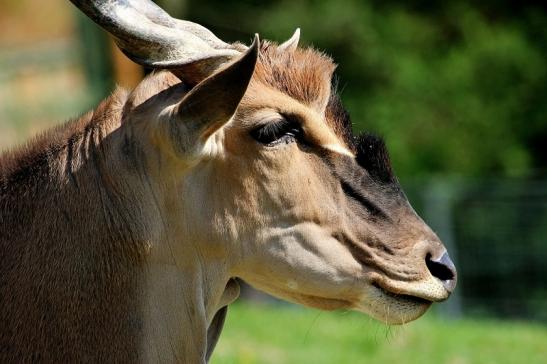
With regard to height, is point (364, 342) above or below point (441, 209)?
above

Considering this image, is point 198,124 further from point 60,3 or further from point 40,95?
point 60,3

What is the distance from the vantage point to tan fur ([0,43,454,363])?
513 cm

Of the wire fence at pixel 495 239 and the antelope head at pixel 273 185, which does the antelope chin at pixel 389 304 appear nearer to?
the antelope head at pixel 273 185

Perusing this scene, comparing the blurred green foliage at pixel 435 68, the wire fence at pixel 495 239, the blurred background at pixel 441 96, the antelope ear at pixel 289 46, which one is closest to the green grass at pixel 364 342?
the antelope ear at pixel 289 46

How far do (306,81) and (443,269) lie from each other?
3.50ft

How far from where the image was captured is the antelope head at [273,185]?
5.10 metres

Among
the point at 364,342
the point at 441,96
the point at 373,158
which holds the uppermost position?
the point at 373,158

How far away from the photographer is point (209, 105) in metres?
4.91

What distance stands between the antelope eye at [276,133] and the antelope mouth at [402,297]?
0.77 metres

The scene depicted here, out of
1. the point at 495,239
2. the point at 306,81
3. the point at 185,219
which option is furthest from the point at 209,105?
the point at 495,239

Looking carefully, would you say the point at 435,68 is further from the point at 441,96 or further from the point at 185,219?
the point at 185,219

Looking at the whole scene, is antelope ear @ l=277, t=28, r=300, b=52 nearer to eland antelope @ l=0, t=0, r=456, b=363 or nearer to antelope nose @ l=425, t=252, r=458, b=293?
eland antelope @ l=0, t=0, r=456, b=363

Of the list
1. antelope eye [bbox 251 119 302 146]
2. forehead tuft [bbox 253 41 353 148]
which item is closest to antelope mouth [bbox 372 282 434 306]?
forehead tuft [bbox 253 41 353 148]

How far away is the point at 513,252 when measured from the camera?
19.3 metres
